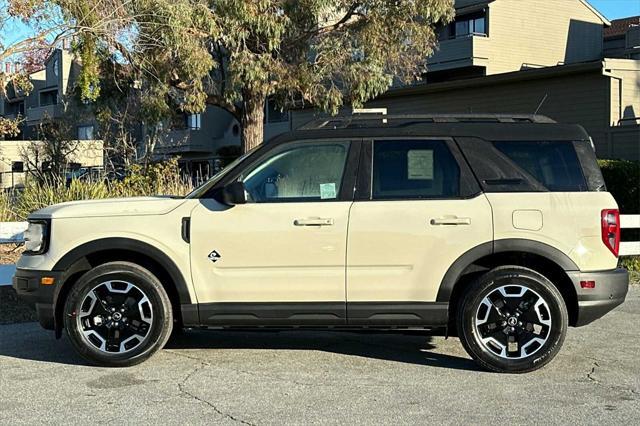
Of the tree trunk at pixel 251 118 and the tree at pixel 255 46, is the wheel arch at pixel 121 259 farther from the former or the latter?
the tree trunk at pixel 251 118

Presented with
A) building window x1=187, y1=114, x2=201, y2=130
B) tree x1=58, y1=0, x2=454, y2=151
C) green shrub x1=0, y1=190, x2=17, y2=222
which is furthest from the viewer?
building window x1=187, y1=114, x2=201, y2=130

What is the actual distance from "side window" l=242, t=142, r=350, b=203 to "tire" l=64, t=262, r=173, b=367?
1.12 metres

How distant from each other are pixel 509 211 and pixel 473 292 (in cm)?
70

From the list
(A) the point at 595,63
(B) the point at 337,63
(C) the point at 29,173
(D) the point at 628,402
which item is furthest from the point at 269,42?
(D) the point at 628,402

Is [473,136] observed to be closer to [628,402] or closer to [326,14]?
[628,402]

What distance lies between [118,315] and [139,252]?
542 millimetres

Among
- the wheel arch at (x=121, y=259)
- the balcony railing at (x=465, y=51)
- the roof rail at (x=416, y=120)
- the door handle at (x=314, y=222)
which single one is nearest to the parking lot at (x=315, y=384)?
the wheel arch at (x=121, y=259)

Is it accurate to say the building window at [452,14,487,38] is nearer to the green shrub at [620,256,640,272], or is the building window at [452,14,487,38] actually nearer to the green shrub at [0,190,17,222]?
the green shrub at [620,256,640,272]

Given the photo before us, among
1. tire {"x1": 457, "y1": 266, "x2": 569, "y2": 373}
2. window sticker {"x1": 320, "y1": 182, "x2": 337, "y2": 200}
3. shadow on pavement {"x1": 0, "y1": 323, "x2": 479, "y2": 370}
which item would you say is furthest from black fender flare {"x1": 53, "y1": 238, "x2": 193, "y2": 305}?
tire {"x1": 457, "y1": 266, "x2": 569, "y2": 373}

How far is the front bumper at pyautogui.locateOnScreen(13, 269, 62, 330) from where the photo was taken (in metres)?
5.88

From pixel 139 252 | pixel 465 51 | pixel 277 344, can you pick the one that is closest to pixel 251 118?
pixel 277 344

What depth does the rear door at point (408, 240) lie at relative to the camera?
5.69m

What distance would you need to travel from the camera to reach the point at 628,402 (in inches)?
200

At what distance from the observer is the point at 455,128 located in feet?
19.6
